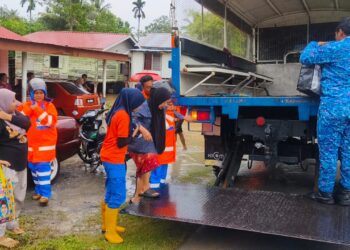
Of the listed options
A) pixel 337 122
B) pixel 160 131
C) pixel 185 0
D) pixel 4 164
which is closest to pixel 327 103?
pixel 337 122

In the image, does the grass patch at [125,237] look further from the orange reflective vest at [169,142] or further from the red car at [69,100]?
the red car at [69,100]

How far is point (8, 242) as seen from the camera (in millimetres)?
3881

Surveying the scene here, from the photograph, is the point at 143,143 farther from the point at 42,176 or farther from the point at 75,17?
the point at 75,17

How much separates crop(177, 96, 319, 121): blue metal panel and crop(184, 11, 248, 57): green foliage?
1029 mm

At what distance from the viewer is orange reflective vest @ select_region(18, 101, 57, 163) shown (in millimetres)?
5117

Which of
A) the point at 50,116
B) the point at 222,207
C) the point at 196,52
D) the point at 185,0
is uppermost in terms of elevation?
the point at 185,0

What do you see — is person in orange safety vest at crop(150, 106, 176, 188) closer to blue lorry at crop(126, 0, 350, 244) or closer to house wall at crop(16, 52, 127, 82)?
blue lorry at crop(126, 0, 350, 244)

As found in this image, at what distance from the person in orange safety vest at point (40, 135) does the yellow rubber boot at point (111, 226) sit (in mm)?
1497

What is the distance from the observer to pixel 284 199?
4.46 metres

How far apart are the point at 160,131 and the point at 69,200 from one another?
1673 millimetres

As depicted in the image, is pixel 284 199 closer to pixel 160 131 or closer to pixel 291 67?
pixel 160 131

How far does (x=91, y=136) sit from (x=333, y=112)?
14.1ft

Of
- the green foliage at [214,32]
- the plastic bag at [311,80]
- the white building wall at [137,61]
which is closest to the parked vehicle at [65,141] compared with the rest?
the green foliage at [214,32]

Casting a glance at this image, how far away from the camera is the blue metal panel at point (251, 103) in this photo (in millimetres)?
4586
